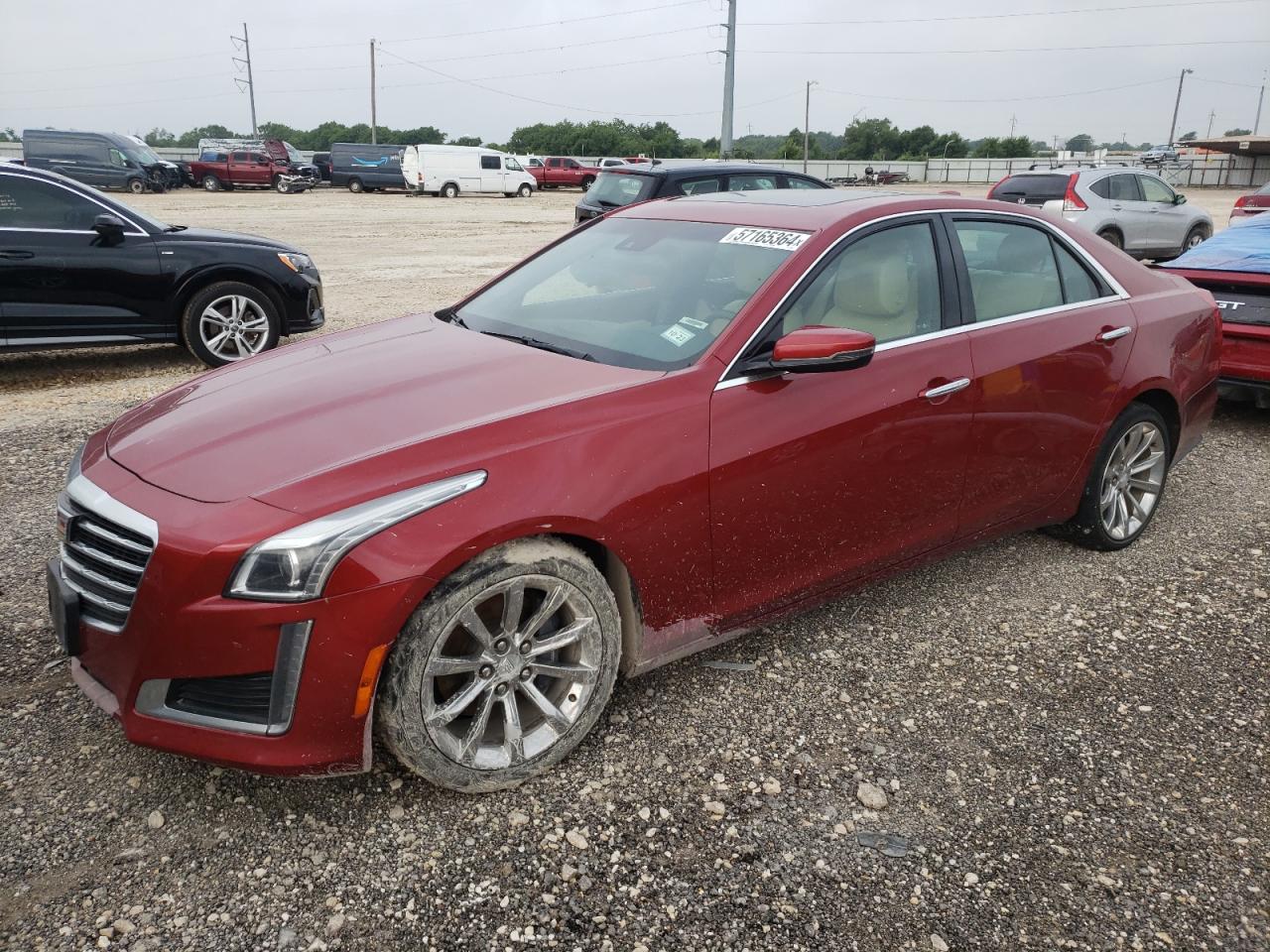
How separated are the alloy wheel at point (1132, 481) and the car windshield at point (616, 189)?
27.7ft

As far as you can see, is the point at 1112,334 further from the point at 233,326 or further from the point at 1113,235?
the point at 1113,235

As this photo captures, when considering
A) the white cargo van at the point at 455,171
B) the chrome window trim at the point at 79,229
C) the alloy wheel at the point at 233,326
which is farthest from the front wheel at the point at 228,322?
the white cargo van at the point at 455,171

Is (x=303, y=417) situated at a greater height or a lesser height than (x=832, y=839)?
greater

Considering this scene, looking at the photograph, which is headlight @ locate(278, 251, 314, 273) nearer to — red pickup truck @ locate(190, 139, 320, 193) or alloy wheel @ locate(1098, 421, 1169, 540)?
alloy wheel @ locate(1098, 421, 1169, 540)

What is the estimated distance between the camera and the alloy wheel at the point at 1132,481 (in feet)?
14.3

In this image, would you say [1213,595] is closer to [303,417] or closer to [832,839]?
[832,839]

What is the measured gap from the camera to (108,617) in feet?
8.18

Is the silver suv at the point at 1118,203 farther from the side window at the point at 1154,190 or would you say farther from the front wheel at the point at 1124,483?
the front wheel at the point at 1124,483

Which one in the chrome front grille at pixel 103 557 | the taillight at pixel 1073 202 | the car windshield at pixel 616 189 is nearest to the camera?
the chrome front grille at pixel 103 557

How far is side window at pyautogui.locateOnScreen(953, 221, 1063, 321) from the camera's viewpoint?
12.3 feet

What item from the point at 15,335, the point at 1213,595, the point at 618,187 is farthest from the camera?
the point at 618,187

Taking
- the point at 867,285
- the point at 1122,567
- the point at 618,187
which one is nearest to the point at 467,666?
the point at 867,285

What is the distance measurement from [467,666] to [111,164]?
118ft

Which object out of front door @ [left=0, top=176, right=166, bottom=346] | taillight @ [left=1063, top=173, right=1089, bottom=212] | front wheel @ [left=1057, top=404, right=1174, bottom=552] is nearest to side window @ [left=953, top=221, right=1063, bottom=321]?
front wheel @ [left=1057, top=404, right=1174, bottom=552]
